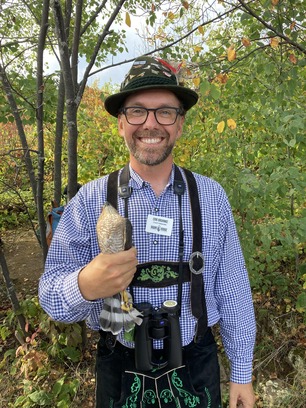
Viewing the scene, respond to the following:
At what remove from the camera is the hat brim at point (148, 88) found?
143cm

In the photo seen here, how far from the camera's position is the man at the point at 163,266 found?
4.81 feet

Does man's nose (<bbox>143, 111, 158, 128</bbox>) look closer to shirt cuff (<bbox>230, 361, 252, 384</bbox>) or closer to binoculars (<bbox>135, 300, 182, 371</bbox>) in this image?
binoculars (<bbox>135, 300, 182, 371</bbox>)

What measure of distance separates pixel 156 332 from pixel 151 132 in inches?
33.5

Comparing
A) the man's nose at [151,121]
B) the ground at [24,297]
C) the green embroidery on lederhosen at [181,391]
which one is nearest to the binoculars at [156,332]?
the green embroidery on lederhosen at [181,391]

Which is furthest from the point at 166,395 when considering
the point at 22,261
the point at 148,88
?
the point at 22,261

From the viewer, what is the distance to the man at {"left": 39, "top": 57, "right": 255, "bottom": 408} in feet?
4.81

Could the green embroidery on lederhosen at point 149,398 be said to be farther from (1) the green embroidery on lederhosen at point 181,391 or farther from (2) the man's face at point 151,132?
(2) the man's face at point 151,132

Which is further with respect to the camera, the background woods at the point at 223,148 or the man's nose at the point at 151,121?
the background woods at the point at 223,148

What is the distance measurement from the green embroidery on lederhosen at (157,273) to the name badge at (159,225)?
0.15m

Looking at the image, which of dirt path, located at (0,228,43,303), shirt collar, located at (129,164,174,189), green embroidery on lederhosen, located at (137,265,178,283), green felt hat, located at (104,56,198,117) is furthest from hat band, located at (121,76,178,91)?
dirt path, located at (0,228,43,303)

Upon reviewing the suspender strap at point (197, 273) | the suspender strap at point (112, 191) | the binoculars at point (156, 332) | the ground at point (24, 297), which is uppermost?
the suspender strap at point (112, 191)

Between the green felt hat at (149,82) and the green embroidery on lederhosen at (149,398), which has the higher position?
the green felt hat at (149,82)

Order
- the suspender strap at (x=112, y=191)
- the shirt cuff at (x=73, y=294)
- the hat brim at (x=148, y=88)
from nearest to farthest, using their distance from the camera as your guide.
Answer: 1. the shirt cuff at (x=73, y=294)
2. the hat brim at (x=148, y=88)
3. the suspender strap at (x=112, y=191)

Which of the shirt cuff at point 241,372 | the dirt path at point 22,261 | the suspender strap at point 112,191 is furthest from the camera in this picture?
the dirt path at point 22,261
